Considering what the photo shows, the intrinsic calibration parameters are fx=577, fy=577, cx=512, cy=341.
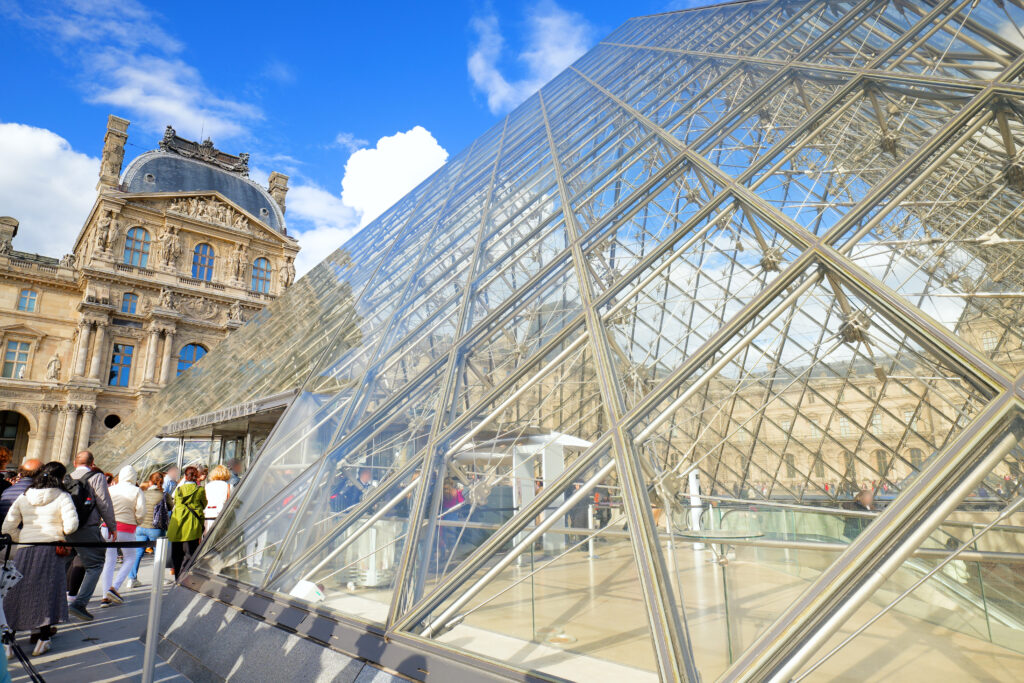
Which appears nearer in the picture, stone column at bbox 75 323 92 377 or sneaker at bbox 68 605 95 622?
sneaker at bbox 68 605 95 622

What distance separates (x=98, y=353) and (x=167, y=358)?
3.47 meters

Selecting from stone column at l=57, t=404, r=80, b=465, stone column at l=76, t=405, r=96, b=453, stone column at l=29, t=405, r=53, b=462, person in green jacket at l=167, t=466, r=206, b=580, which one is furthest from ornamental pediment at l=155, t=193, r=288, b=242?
person in green jacket at l=167, t=466, r=206, b=580

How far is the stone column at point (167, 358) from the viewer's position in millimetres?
34438

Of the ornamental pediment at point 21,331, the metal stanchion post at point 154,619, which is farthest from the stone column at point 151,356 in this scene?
the metal stanchion post at point 154,619

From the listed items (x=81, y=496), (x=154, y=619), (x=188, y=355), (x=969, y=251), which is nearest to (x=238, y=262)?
(x=188, y=355)

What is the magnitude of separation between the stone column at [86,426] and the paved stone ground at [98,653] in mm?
31594

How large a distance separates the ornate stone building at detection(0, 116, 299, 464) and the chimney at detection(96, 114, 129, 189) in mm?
68

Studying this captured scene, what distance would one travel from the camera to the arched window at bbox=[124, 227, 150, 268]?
35.9 metres

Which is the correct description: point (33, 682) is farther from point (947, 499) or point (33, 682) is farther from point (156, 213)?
point (156, 213)

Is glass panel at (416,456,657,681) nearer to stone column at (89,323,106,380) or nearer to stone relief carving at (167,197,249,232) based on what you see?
stone column at (89,323,106,380)

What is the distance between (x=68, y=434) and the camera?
32000mm

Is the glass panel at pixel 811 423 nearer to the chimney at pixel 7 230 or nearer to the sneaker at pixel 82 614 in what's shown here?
the sneaker at pixel 82 614

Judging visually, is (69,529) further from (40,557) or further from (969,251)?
(969,251)

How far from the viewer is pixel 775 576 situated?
3838 millimetres
